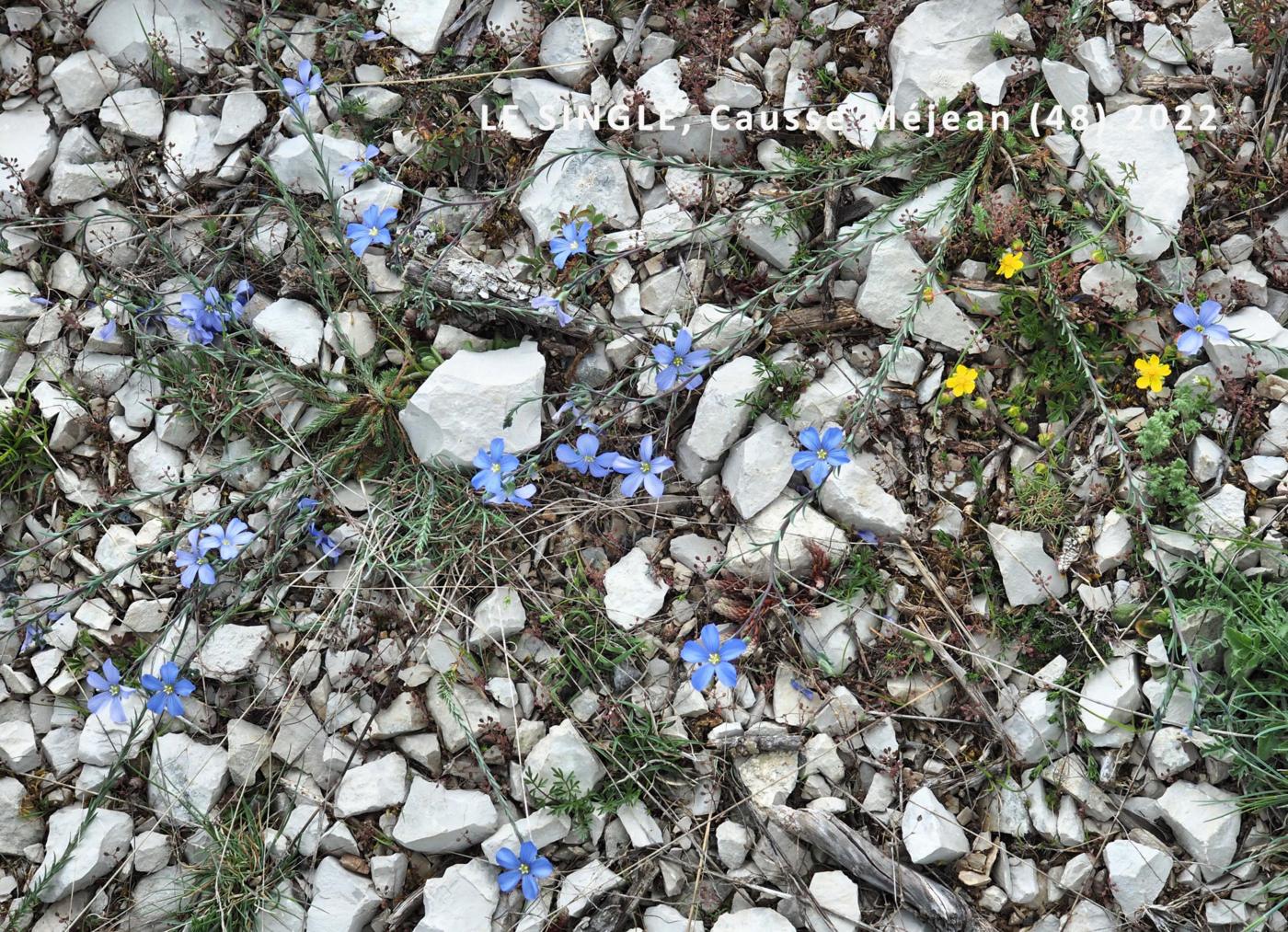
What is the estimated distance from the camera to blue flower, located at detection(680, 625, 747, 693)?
11.9ft

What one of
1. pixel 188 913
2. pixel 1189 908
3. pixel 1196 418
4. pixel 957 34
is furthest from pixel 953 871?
pixel 957 34

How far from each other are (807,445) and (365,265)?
203cm

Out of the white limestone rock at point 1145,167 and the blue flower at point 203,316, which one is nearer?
the white limestone rock at point 1145,167

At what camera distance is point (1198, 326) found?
3.77 meters

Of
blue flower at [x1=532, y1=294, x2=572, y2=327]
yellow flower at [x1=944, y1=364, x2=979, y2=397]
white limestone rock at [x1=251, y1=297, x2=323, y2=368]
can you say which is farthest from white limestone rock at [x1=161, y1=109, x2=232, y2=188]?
yellow flower at [x1=944, y1=364, x2=979, y2=397]

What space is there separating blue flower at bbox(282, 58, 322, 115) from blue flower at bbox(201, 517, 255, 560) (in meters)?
1.71

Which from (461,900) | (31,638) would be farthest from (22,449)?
(461,900)

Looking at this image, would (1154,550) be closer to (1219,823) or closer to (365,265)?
(1219,823)

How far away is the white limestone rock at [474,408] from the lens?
4.07 meters

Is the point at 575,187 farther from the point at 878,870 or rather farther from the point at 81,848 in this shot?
the point at 81,848

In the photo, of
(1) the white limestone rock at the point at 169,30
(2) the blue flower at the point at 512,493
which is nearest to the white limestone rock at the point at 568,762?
(2) the blue flower at the point at 512,493

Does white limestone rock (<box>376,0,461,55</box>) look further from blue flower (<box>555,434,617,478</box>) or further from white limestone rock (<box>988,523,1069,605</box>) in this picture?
white limestone rock (<box>988,523,1069,605</box>)

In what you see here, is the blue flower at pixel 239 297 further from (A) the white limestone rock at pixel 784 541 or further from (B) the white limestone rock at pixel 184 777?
(A) the white limestone rock at pixel 784 541

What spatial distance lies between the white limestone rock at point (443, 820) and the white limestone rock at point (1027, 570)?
204cm
